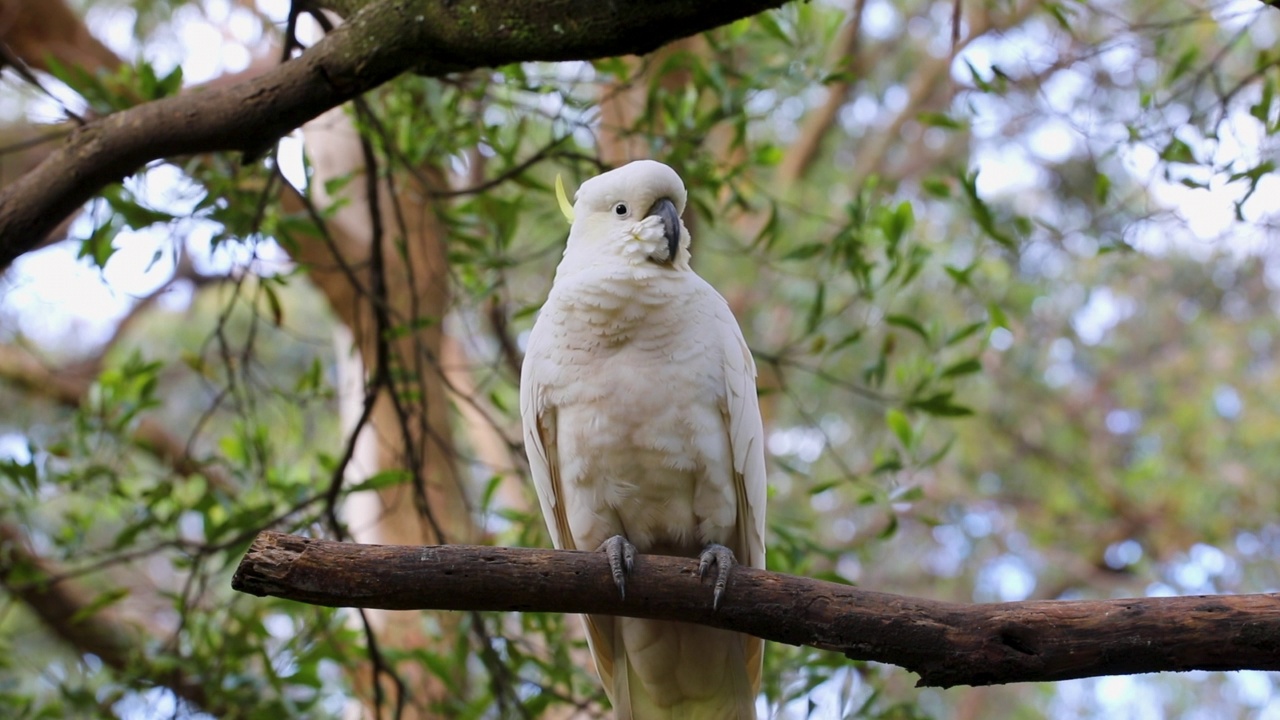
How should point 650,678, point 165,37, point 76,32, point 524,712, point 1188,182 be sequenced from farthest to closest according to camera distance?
point 165,37
point 76,32
point 524,712
point 1188,182
point 650,678

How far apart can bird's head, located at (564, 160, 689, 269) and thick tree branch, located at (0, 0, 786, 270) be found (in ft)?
1.31

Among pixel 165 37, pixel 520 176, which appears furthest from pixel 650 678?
pixel 165 37

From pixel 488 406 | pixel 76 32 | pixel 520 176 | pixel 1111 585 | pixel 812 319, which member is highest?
pixel 76 32

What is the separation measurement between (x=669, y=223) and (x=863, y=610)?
85 centimetres

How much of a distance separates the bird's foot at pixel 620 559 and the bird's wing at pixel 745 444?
0.38 metres

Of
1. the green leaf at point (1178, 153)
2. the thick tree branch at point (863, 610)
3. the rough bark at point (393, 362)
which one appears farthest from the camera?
the rough bark at point (393, 362)

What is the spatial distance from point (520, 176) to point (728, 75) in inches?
25.2

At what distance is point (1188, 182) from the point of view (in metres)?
2.28

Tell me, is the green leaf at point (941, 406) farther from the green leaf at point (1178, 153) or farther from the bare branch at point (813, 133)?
the bare branch at point (813, 133)

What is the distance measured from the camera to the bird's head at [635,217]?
2.00 m

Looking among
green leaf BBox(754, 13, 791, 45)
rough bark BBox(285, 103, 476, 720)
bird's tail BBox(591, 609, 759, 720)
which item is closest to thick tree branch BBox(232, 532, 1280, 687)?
bird's tail BBox(591, 609, 759, 720)

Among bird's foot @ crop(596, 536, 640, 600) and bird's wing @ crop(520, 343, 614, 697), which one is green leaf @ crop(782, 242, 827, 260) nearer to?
bird's wing @ crop(520, 343, 614, 697)

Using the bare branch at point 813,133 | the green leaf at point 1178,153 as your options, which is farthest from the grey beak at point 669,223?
the bare branch at point 813,133

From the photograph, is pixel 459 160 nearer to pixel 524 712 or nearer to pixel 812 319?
pixel 812 319
